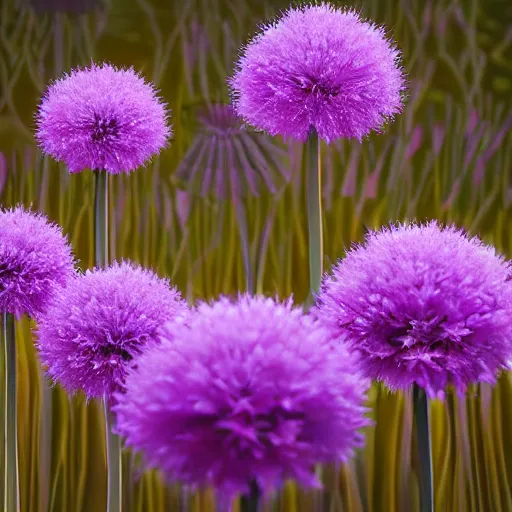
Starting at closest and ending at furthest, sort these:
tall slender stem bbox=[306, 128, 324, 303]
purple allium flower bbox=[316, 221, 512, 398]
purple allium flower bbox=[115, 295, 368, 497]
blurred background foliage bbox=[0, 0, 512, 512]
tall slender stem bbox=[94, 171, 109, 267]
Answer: purple allium flower bbox=[115, 295, 368, 497], purple allium flower bbox=[316, 221, 512, 398], tall slender stem bbox=[306, 128, 324, 303], tall slender stem bbox=[94, 171, 109, 267], blurred background foliage bbox=[0, 0, 512, 512]

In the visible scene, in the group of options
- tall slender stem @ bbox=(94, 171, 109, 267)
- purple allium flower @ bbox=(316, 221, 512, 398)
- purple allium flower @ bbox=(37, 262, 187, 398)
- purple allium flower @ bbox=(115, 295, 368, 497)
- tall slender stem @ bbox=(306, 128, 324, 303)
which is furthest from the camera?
tall slender stem @ bbox=(94, 171, 109, 267)

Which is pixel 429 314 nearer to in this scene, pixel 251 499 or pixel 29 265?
pixel 251 499

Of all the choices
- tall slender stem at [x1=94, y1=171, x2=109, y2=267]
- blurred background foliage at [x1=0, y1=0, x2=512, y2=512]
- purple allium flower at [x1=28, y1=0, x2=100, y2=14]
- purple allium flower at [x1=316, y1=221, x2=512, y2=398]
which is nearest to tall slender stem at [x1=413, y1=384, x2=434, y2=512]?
purple allium flower at [x1=316, y1=221, x2=512, y2=398]

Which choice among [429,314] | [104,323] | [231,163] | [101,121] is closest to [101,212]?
[101,121]

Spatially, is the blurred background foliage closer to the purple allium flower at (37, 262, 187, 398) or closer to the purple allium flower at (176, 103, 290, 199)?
the purple allium flower at (176, 103, 290, 199)

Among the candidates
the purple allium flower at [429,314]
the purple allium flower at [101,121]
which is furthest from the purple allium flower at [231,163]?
the purple allium flower at [429,314]

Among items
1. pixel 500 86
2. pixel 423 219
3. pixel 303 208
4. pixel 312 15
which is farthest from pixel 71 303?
pixel 500 86
